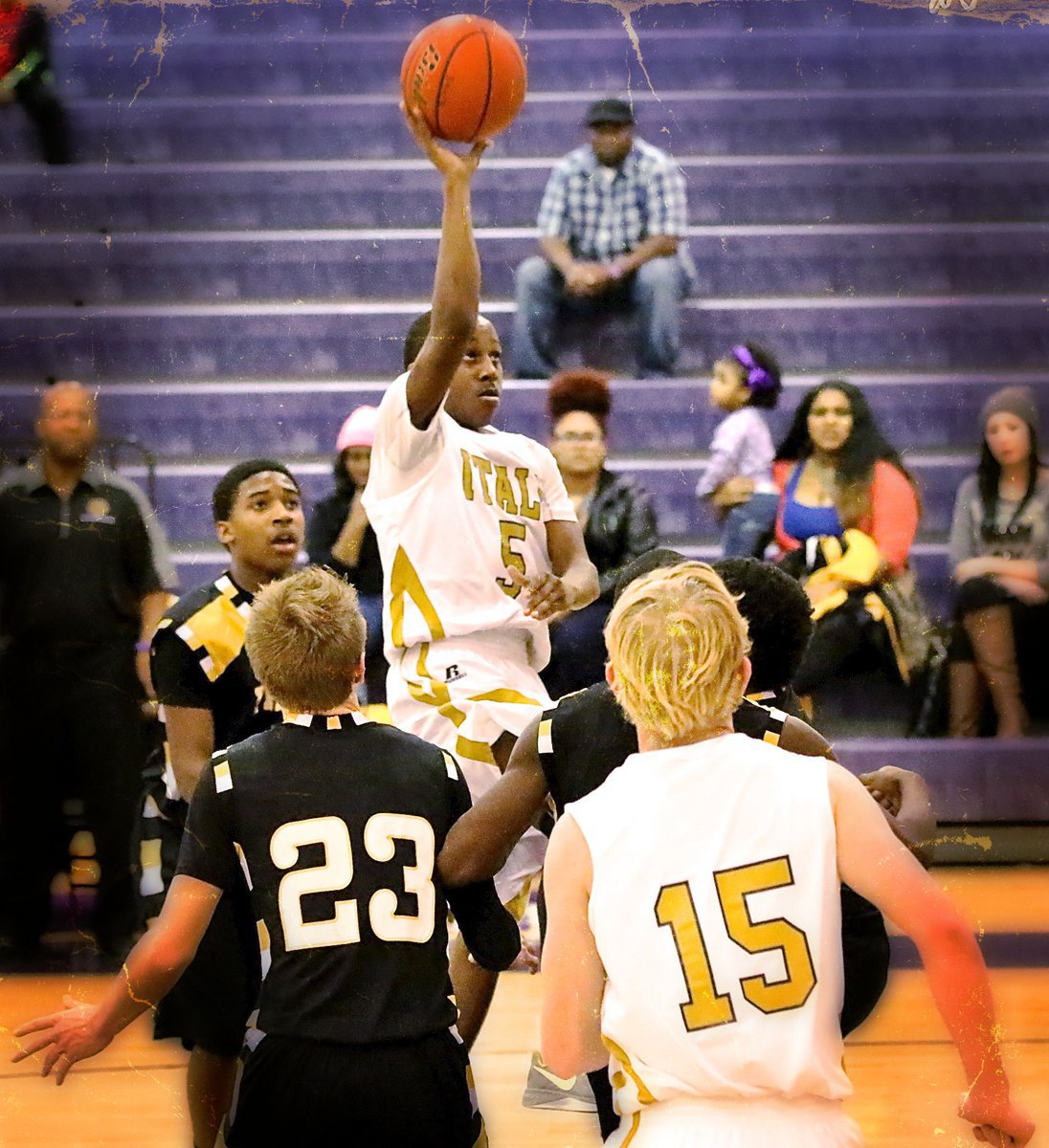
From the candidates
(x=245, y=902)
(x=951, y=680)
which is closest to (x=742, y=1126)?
(x=245, y=902)

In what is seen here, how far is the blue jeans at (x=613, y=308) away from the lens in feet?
23.4

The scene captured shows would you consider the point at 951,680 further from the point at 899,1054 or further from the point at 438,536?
the point at 438,536

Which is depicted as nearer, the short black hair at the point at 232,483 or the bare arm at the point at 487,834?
the bare arm at the point at 487,834

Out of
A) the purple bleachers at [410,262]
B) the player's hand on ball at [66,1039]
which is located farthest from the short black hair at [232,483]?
the purple bleachers at [410,262]

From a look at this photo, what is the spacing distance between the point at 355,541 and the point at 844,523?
1.85 metres

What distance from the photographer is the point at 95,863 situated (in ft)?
18.0

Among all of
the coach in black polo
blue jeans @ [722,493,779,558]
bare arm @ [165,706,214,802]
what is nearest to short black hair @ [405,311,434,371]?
bare arm @ [165,706,214,802]

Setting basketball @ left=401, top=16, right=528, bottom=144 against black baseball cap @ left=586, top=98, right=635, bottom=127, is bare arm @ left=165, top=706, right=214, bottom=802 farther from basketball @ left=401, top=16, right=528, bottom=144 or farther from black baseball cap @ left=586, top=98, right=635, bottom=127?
black baseball cap @ left=586, top=98, right=635, bottom=127

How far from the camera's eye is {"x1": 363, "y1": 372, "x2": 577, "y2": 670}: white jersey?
3729 millimetres

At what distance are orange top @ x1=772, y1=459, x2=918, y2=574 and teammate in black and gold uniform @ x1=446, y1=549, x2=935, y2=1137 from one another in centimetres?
318

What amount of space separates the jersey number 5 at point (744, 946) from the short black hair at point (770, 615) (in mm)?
857

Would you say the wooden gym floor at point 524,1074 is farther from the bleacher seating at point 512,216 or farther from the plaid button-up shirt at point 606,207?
the plaid button-up shirt at point 606,207

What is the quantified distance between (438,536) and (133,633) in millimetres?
1946

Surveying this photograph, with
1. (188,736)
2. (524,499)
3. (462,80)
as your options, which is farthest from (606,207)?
(188,736)
